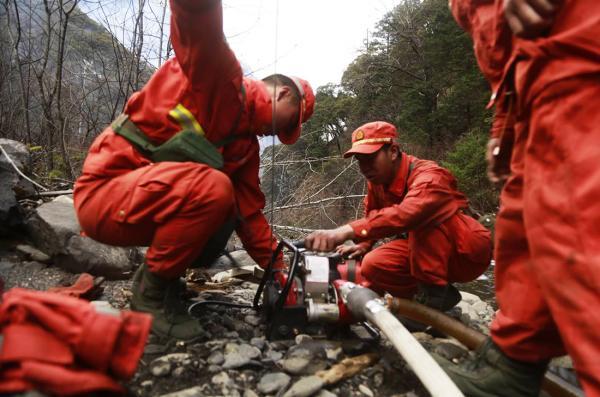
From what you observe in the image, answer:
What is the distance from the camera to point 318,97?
2214 centimetres

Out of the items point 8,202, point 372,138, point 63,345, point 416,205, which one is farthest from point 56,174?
point 63,345

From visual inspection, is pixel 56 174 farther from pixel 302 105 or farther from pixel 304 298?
pixel 304 298

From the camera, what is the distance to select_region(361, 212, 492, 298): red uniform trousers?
2.95 meters

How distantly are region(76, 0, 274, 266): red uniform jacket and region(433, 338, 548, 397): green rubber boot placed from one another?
5.86ft

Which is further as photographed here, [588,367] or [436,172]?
[436,172]

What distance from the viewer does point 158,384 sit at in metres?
1.79

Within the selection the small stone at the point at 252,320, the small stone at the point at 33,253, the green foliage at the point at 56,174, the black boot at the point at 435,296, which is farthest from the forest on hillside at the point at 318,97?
the small stone at the point at 33,253

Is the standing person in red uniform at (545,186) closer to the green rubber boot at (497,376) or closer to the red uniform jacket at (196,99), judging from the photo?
the green rubber boot at (497,376)

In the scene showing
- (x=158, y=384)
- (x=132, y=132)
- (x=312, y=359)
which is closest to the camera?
(x=158, y=384)

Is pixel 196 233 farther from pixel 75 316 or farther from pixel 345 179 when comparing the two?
pixel 345 179

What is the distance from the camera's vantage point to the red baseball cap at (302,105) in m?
2.69

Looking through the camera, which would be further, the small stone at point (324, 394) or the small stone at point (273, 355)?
the small stone at point (273, 355)

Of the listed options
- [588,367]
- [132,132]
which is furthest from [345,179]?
[588,367]

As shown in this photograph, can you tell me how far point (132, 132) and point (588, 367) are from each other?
7.50ft
